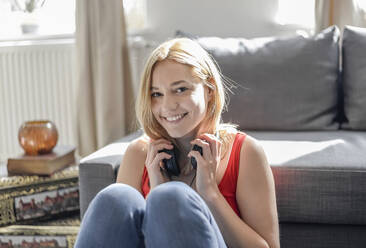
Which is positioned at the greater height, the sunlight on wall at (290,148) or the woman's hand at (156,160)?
the woman's hand at (156,160)

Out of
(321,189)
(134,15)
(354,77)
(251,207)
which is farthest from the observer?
(134,15)

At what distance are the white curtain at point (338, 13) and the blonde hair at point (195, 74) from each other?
1.33 m

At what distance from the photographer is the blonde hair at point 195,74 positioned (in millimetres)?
1343

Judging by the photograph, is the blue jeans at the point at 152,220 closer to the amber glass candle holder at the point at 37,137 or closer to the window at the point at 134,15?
the amber glass candle holder at the point at 37,137

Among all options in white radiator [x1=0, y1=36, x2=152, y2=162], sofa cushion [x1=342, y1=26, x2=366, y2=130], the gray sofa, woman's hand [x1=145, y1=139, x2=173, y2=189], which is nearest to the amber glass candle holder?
the gray sofa

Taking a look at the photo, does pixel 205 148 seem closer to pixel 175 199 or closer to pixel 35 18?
pixel 175 199

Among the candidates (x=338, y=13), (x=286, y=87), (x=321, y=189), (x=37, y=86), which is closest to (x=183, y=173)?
(x=321, y=189)

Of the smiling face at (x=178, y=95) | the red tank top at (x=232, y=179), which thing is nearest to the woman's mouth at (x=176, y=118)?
the smiling face at (x=178, y=95)

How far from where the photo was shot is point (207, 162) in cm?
133

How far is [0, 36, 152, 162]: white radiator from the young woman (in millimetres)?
1465

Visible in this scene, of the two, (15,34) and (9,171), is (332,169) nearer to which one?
(9,171)

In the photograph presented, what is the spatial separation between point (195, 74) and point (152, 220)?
0.44m

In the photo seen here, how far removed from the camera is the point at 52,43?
289cm

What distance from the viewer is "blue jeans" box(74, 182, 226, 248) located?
107 cm
